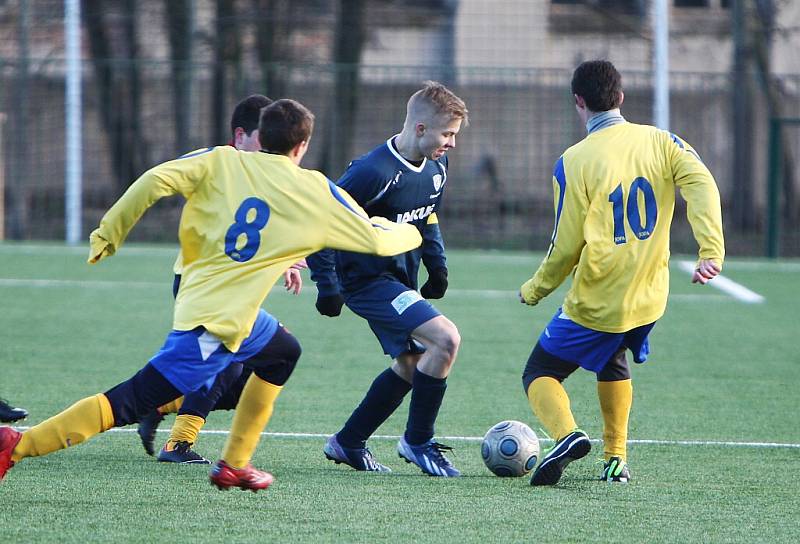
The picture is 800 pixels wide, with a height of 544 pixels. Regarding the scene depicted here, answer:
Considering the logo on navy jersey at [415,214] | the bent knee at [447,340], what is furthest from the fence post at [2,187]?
the bent knee at [447,340]

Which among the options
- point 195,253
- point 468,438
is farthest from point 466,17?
point 195,253

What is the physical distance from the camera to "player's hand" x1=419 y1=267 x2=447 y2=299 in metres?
5.49

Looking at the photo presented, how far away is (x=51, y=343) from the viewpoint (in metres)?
8.43

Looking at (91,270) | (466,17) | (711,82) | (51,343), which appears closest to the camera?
(51,343)

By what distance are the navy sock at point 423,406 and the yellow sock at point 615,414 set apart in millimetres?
665

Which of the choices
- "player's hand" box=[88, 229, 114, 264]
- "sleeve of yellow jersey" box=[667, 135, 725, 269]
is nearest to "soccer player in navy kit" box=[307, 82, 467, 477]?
"sleeve of yellow jersey" box=[667, 135, 725, 269]

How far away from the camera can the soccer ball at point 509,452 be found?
5.01m

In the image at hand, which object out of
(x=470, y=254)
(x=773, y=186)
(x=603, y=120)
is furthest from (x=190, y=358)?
(x=773, y=186)

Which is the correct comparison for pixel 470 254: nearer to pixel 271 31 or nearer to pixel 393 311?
pixel 271 31

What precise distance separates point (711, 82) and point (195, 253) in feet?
46.7

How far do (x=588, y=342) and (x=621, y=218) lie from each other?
51 cm

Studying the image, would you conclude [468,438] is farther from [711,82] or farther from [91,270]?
[711,82]

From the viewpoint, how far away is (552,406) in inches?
192

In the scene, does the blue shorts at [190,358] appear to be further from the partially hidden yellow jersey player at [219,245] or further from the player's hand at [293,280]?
the player's hand at [293,280]
